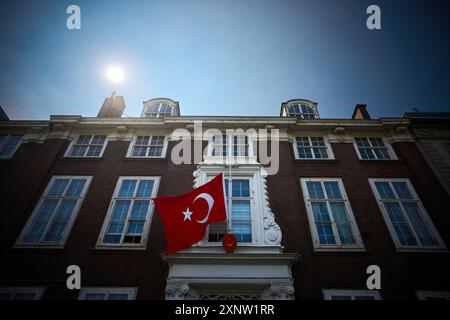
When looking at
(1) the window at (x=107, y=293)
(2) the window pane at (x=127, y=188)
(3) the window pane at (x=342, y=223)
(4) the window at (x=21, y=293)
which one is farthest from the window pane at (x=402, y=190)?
(4) the window at (x=21, y=293)

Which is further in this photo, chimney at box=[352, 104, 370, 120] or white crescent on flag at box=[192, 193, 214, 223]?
chimney at box=[352, 104, 370, 120]

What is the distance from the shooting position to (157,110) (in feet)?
56.3

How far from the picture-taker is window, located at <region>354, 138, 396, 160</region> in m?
13.7

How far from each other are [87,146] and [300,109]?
13.8 meters

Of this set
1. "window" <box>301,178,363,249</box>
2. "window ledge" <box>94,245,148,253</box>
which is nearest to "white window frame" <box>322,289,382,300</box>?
"window" <box>301,178,363,249</box>

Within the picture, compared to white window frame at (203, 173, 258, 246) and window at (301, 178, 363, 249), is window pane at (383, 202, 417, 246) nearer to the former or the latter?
window at (301, 178, 363, 249)

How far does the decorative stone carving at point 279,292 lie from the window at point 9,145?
49.9ft

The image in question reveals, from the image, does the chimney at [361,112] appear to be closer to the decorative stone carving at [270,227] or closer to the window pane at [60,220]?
the decorative stone carving at [270,227]

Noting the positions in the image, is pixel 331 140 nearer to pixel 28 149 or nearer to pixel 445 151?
pixel 445 151

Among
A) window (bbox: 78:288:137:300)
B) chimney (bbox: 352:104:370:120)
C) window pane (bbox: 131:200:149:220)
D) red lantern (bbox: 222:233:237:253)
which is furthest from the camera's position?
chimney (bbox: 352:104:370:120)

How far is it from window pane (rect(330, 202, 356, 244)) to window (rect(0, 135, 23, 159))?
57.2ft

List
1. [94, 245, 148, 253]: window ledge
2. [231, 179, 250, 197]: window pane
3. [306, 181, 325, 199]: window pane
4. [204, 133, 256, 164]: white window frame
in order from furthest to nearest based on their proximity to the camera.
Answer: [204, 133, 256, 164]: white window frame
[306, 181, 325, 199]: window pane
[231, 179, 250, 197]: window pane
[94, 245, 148, 253]: window ledge

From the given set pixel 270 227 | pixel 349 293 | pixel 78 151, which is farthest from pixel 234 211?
pixel 78 151
